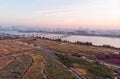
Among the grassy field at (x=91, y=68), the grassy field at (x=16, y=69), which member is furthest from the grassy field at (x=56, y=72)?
the grassy field at (x=16, y=69)

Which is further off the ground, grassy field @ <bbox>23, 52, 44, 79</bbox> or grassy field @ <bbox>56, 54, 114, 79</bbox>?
grassy field @ <bbox>23, 52, 44, 79</bbox>

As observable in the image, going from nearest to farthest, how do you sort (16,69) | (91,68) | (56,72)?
(56,72) < (16,69) < (91,68)

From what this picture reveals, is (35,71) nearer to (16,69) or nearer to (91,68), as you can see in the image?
(16,69)

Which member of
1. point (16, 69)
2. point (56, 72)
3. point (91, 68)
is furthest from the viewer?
point (91, 68)

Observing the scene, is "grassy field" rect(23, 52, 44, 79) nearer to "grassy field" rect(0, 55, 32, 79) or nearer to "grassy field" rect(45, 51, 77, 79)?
"grassy field" rect(0, 55, 32, 79)

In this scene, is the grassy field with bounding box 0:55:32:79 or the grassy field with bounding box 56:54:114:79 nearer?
the grassy field with bounding box 0:55:32:79

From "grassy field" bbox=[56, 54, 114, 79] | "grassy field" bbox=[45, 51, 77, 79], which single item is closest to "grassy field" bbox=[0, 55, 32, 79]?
"grassy field" bbox=[45, 51, 77, 79]

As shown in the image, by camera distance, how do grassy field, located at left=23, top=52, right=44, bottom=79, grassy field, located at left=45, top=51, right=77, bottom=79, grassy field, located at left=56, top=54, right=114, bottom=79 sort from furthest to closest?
grassy field, located at left=56, top=54, right=114, bottom=79, grassy field, located at left=45, top=51, right=77, bottom=79, grassy field, located at left=23, top=52, right=44, bottom=79

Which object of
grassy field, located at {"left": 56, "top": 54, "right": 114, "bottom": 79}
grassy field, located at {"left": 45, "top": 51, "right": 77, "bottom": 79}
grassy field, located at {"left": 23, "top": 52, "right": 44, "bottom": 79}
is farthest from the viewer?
grassy field, located at {"left": 56, "top": 54, "right": 114, "bottom": 79}

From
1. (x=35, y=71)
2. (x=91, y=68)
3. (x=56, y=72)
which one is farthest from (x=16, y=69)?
(x=91, y=68)

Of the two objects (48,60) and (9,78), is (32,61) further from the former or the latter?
(9,78)

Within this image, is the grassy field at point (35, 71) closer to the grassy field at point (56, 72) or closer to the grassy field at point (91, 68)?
the grassy field at point (56, 72)
